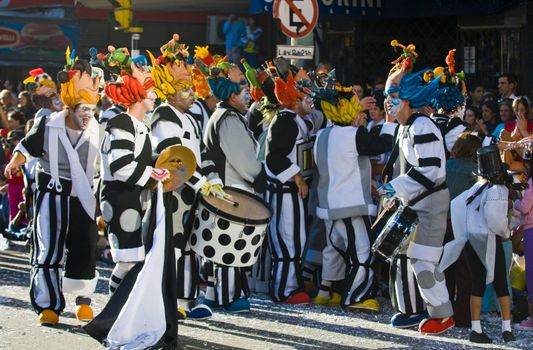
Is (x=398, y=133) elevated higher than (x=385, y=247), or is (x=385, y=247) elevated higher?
(x=398, y=133)

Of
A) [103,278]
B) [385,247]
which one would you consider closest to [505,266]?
[385,247]

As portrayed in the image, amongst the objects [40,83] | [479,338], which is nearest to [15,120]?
[40,83]

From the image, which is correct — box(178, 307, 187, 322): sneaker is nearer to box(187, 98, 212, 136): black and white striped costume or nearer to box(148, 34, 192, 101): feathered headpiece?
box(148, 34, 192, 101): feathered headpiece

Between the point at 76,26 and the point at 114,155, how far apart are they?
19.6 metres

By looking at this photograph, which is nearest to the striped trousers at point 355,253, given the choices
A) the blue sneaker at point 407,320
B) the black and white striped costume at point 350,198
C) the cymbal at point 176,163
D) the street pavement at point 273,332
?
the black and white striped costume at point 350,198

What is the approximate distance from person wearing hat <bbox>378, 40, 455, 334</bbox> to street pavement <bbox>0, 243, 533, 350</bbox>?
238 mm

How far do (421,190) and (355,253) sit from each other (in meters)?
1.44

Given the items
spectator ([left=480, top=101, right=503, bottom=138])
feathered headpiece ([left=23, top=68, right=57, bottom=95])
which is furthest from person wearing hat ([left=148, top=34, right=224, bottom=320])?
spectator ([left=480, top=101, right=503, bottom=138])

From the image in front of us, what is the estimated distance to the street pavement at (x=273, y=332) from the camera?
Answer: 31.9ft

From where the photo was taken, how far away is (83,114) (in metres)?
10.5

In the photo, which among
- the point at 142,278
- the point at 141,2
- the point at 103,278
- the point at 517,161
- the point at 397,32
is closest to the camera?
the point at 142,278

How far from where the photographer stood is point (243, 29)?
2320cm

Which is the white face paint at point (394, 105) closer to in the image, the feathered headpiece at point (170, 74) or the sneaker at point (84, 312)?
the feathered headpiece at point (170, 74)

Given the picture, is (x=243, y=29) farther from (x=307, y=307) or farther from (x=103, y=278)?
(x=307, y=307)
